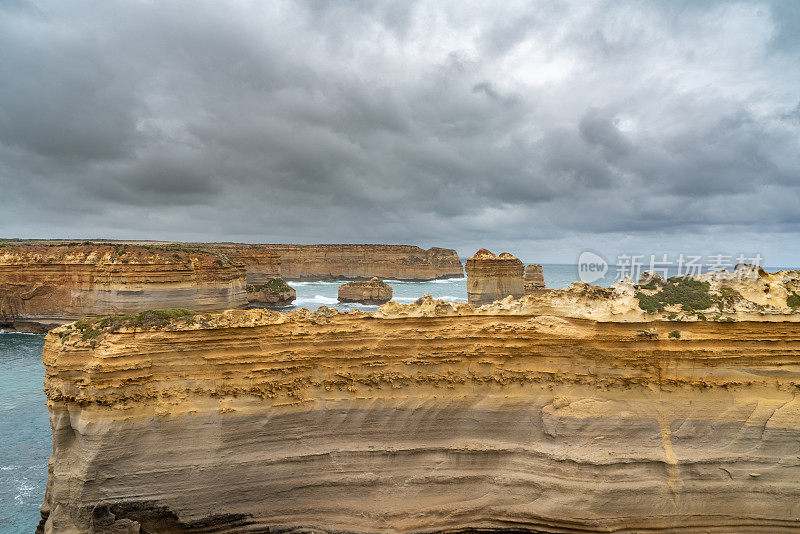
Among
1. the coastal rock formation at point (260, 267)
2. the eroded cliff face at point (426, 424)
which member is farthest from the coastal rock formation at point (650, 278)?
the coastal rock formation at point (260, 267)

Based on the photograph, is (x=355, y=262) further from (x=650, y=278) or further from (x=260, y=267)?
(x=650, y=278)

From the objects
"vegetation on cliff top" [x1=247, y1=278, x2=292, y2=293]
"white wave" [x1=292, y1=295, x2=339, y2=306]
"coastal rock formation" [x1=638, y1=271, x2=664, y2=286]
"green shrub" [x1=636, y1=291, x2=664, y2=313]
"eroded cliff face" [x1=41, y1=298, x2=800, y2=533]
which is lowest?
"eroded cliff face" [x1=41, y1=298, x2=800, y2=533]

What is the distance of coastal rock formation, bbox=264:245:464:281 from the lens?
85.7 metres

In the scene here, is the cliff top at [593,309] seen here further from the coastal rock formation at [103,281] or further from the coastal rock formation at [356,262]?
the coastal rock formation at [356,262]

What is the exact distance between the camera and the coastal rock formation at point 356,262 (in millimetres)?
85688

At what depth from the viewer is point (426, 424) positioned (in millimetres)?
7805

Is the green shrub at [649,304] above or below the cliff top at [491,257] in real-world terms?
below

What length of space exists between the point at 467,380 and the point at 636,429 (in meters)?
3.26

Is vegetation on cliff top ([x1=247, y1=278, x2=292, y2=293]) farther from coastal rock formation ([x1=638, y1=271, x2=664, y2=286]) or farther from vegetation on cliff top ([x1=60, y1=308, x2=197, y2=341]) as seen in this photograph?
coastal rock formation ([x1=638, y1=271, x2=664, y2=286])

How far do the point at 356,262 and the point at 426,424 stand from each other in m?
80.2

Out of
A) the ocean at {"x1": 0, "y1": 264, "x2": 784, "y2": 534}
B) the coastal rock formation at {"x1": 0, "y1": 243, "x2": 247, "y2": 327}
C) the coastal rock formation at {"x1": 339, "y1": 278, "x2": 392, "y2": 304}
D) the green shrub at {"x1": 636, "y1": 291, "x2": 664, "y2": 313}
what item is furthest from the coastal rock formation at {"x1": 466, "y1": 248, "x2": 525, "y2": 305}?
the green shrub at {"x1": 636, "y1": 291, "x2": 664, "y2": 313}

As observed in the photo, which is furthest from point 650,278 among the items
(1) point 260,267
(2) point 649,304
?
(1) point 260,267

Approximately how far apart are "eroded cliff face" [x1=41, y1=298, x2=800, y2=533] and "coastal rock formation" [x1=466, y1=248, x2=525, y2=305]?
72.9 ft

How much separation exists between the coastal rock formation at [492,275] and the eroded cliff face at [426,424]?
2222cm
